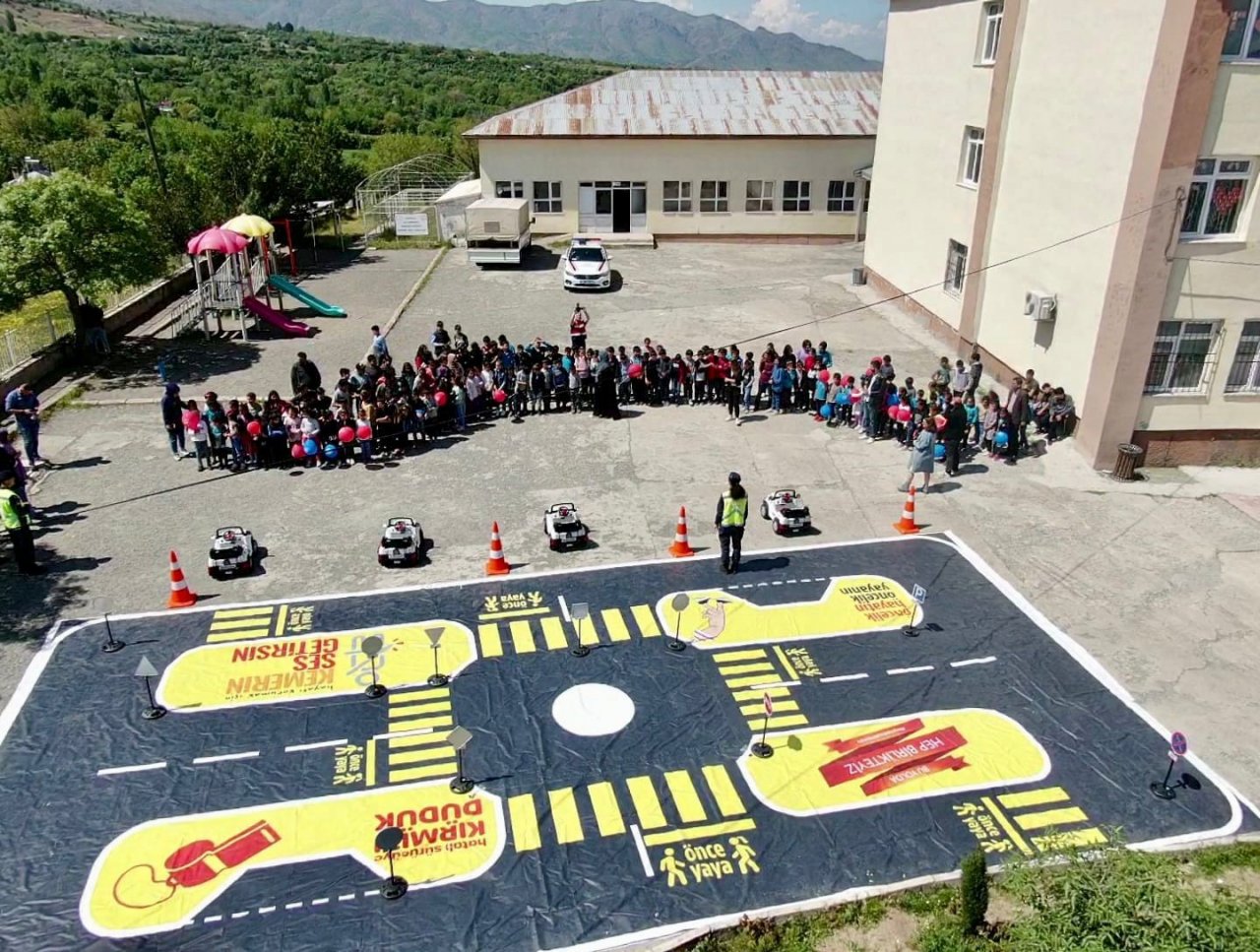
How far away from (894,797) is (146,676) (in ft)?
29.3

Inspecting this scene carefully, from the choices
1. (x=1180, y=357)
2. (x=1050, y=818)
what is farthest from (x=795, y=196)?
(x=1050, y=818)

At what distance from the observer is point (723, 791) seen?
9.84 metres

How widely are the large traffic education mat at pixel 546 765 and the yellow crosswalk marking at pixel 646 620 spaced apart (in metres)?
0.06

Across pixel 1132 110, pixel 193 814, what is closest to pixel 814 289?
pixel 1132 110

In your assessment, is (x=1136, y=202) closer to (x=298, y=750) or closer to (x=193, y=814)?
(x=298, y=750)

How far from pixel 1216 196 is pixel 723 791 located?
14.7m

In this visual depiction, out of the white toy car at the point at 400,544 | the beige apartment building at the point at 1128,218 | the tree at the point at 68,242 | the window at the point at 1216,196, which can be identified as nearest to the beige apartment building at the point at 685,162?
the beige apartment building at the point at 1128,218

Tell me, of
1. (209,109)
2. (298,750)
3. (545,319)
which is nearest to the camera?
(298,750)

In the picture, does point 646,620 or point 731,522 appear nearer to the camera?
point 646,620

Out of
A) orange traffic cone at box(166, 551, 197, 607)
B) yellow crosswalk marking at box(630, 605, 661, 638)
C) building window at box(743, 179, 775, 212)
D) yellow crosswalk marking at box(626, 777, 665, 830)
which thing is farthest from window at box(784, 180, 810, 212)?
yellow crosswalk marking at box(626, 777, 665, 830)

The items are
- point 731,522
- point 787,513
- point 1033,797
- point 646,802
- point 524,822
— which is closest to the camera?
point 524,822

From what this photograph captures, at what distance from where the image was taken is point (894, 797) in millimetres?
9859

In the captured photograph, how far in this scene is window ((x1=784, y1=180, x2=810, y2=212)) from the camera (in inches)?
1561

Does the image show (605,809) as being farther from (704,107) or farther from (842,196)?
(704,107)
